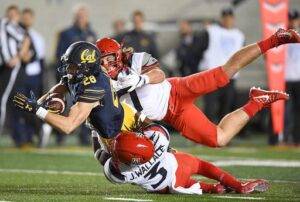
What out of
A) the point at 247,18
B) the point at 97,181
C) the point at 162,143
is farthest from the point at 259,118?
the point at 162,143

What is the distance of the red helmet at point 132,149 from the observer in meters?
7.12

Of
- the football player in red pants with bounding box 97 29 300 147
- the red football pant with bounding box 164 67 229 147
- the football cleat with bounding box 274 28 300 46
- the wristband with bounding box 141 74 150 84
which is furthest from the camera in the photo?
the football cleat with bounding box 274 28 300 46

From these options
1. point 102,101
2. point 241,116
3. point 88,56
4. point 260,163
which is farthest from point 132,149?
point 260,163

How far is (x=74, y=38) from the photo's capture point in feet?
44.2

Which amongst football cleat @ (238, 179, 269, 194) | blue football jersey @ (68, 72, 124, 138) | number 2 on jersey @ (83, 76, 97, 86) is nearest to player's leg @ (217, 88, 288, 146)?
football cleat @ (238, 179, 269, 194)

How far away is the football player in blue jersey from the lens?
6914 millimetres

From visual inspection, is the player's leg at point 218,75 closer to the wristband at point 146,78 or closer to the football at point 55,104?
the wristband at point 146,78

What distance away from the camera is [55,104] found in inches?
291

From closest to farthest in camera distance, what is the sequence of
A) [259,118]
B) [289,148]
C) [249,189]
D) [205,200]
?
1. [205,200]
2. [249,189]
3. [289,148]
4. [259,118]

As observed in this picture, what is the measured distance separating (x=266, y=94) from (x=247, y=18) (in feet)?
29.3

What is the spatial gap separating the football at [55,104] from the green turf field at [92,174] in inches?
25.7

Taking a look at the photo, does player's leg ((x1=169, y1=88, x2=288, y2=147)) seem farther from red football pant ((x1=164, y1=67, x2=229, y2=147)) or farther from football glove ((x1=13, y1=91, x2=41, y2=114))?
football glove ((x1=13, y1=91, x2=41, y2=114))

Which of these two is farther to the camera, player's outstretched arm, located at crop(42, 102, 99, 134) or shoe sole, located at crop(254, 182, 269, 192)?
shoe sole, located at crop(254, 182, 269, 192)

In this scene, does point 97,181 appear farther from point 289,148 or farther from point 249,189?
point 289,148
